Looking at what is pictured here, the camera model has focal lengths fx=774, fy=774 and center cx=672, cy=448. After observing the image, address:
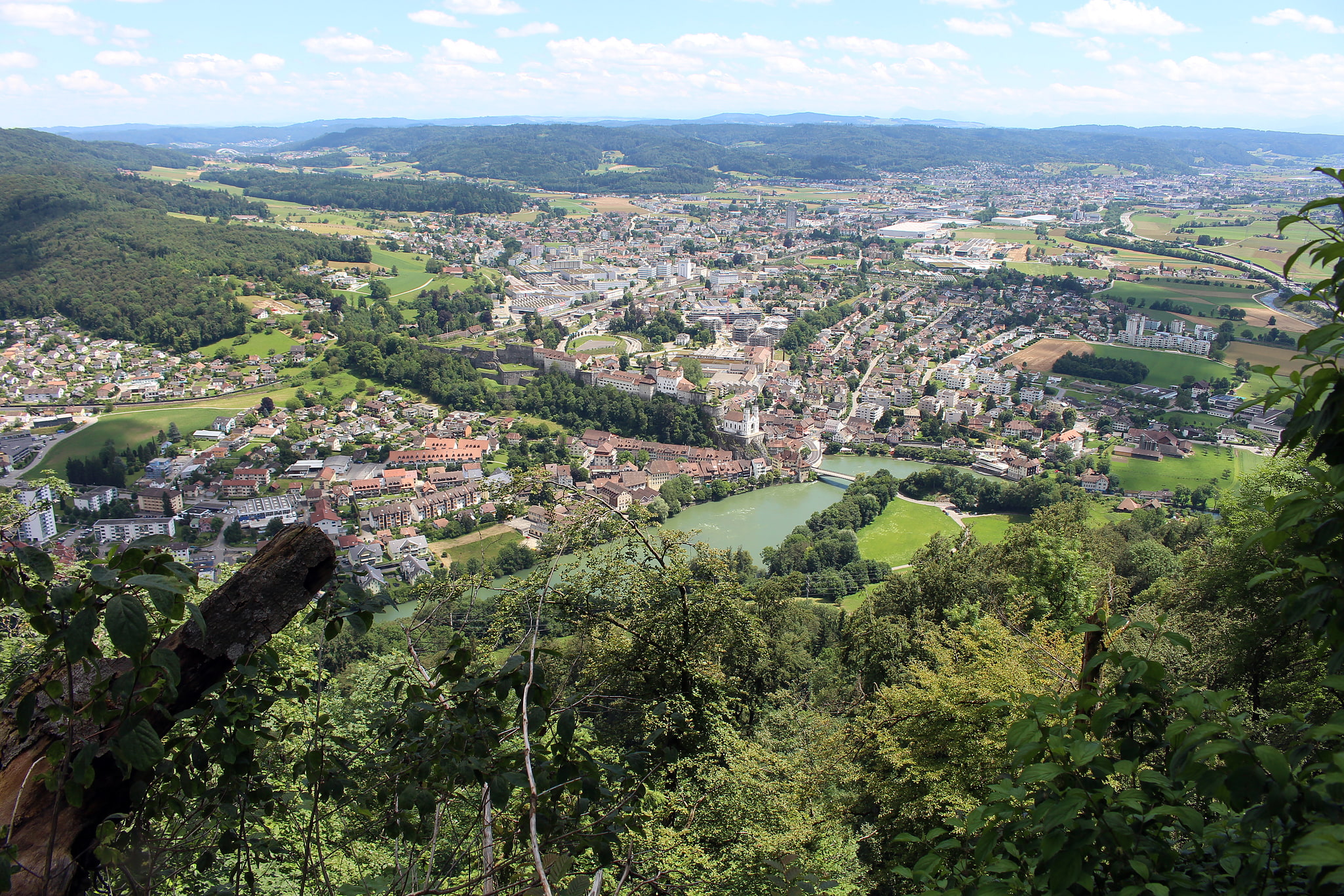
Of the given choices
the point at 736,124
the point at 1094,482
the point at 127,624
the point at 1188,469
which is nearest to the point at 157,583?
the point at 127,624

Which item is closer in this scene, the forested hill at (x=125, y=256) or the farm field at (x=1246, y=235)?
the forested hill at (x=125, y=256)

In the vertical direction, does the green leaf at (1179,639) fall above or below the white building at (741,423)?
above

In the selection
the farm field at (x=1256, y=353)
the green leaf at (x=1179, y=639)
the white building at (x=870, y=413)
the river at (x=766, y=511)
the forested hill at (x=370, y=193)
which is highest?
the forested hill at (x=370, y=193)

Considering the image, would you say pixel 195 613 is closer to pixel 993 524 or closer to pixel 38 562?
pixel 38 562

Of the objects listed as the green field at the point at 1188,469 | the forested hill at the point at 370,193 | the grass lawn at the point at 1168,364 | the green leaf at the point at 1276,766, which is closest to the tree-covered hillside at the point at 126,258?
the forested hill at the point at 370,193

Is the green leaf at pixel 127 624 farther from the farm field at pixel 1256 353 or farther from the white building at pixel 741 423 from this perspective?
the farm field at pixel 1256 353

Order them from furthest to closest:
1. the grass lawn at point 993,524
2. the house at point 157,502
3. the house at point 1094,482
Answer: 1. the house at point 1094,482
2. the house at point 157,502
3. the grass lawn at point 993,524

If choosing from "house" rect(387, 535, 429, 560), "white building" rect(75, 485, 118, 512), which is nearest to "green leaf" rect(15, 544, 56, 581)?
"house" rect(387, 535, 429, 560)
